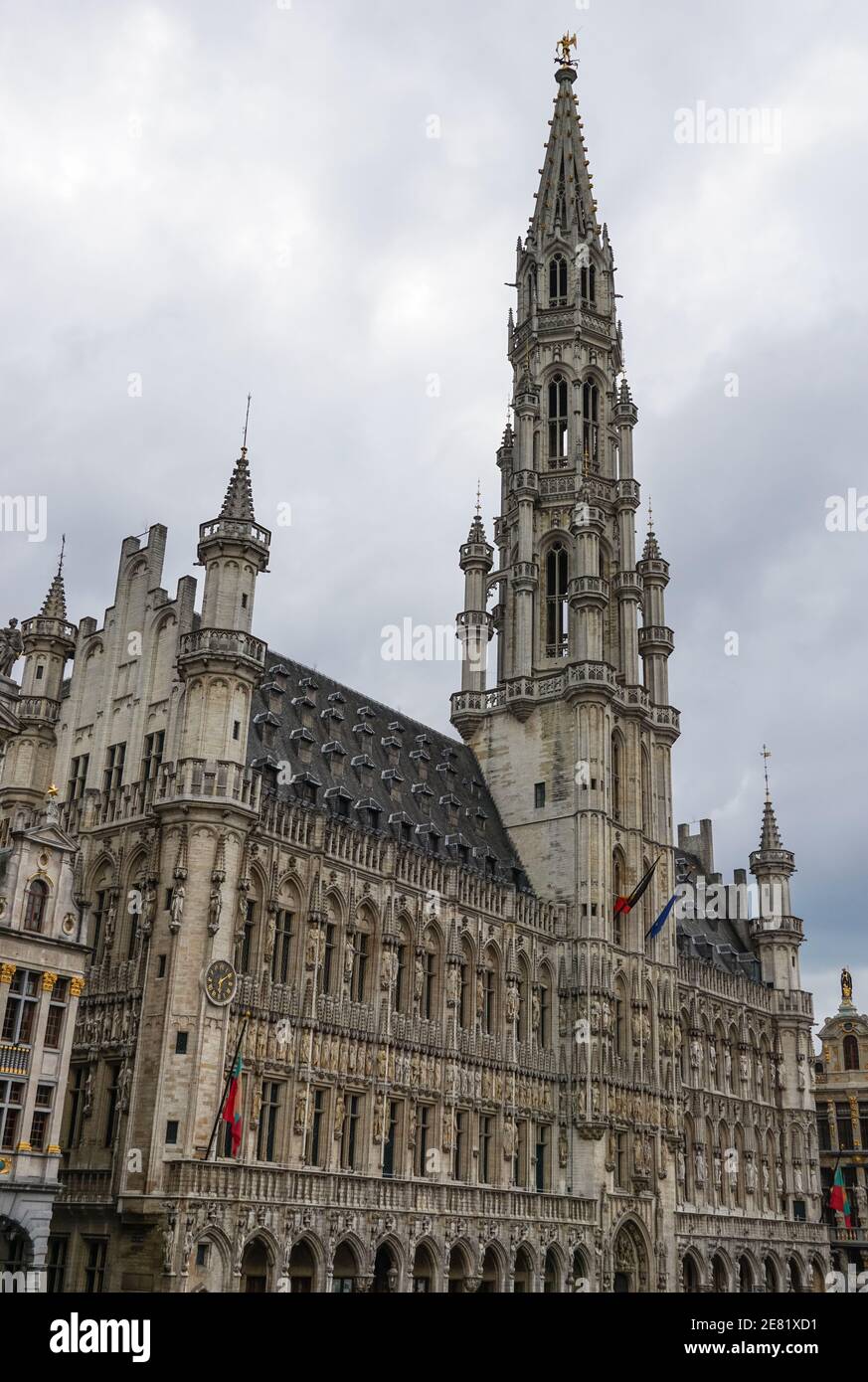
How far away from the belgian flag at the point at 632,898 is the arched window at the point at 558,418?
26251 millimetres

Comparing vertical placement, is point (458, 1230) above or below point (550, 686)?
below

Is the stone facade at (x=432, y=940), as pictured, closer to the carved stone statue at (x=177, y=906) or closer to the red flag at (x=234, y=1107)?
the carved stone statue at (x=177, y=906)

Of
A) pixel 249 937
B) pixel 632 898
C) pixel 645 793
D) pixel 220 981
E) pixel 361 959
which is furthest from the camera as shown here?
pixel 645 793

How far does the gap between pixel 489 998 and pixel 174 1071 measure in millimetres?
19562

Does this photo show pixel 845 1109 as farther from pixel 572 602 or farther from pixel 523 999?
pixel 572 602

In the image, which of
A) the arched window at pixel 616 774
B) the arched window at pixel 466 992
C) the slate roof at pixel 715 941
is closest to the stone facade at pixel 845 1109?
the slate roof at pixel 715 941

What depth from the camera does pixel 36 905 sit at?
4194 centimetres

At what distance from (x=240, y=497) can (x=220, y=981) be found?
1882 centimetres

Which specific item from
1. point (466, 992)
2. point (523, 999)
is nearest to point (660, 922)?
point (523, 999)

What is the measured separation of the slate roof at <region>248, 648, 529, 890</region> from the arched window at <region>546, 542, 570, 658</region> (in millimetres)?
8120

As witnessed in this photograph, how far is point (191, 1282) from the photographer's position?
41688 mm

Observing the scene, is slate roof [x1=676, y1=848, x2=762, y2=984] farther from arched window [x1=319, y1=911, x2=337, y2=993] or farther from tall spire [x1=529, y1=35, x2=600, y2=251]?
tall spire [x1=529, y1=35, x2=600, y2=251]
